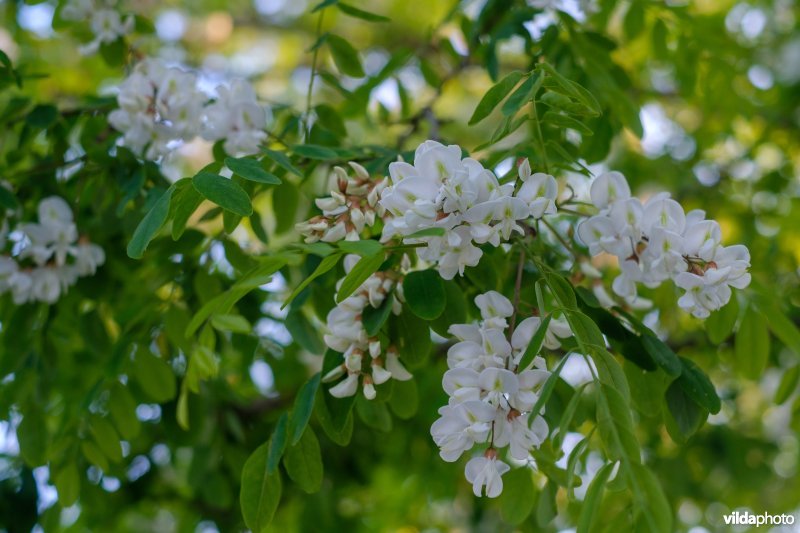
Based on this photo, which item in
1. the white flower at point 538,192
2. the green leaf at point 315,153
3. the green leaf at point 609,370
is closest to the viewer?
the green leaf at point 609,370

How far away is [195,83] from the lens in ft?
5.49

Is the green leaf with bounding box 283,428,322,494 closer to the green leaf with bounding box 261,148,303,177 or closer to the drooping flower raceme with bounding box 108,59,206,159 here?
the green leaf with bounding box 261,148,303,177

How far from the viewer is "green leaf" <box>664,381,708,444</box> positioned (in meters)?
1.26

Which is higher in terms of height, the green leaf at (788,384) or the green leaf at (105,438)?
the green leaf at (788,384)

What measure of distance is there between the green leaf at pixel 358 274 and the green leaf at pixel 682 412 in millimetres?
481

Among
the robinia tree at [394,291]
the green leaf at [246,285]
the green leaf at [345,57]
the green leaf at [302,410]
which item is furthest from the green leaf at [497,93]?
the green leaf at [345,57]

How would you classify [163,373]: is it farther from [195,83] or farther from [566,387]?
[566,387]

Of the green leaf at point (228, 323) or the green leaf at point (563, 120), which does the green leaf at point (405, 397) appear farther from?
the green leaf at point (563, 120)

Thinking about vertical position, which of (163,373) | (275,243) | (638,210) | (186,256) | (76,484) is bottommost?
(275,243)

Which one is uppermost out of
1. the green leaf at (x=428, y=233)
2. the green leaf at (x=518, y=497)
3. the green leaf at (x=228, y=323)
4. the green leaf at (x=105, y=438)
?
the green leaf at (x=428, y=233)

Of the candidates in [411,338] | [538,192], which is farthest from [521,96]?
[411,338]

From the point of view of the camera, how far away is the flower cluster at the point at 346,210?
121cm

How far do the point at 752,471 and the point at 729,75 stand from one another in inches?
46.0

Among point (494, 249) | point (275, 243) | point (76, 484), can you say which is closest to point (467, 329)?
point (494, 249)
